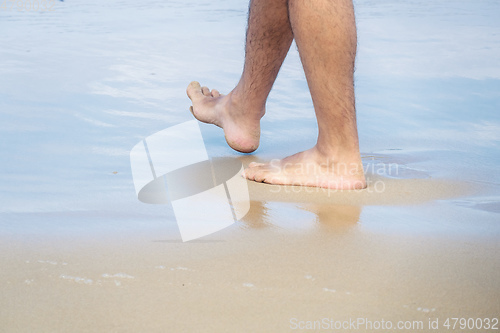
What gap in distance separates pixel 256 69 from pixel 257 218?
0.74 m

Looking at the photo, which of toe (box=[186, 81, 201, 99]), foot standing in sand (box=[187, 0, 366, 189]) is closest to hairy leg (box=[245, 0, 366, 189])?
foot standing in sand (box=[187, 0, 366, 189])

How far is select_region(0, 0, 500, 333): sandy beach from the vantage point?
0.87 metres

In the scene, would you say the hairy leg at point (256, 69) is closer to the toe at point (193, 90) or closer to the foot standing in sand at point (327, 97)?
the foot standing in sand at point (327, 97)

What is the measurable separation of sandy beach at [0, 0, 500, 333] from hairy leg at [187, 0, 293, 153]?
70mm

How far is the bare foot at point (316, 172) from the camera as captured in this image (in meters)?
1.52

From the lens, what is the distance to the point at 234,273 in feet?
3.19

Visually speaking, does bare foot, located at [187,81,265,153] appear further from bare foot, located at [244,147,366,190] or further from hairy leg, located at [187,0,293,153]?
bare foot, located at [244,147,366,190]

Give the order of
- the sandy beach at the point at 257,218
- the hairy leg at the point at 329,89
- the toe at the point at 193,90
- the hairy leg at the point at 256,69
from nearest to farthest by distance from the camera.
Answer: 1. the sandy beach at the point at 257,218
2. the hairy leg at the point at 329,89
3. the hairy leg at the point at 256,69
4. the toe at the point at 193,90

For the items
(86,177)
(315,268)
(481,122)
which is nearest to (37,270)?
(315,268)

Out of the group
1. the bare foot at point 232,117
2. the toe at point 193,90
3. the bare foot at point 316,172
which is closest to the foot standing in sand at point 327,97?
the bare foot at point 316,172

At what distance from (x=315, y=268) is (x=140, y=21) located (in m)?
3.72

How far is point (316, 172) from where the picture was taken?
1.56 m

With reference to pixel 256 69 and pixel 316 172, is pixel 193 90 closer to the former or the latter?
pixel 256 69

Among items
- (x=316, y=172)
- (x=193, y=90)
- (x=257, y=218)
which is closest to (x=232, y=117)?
(x=193, y=90)
